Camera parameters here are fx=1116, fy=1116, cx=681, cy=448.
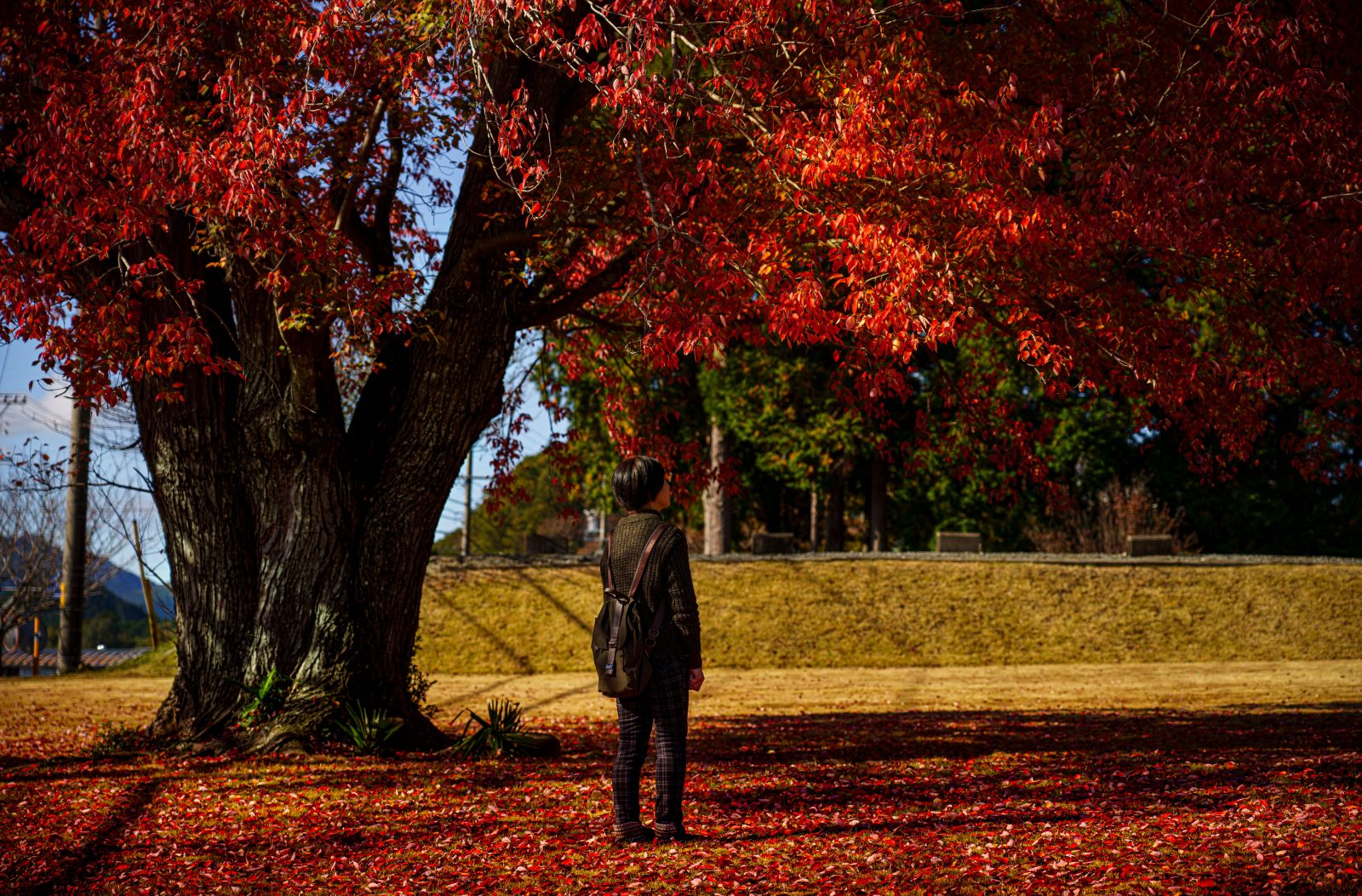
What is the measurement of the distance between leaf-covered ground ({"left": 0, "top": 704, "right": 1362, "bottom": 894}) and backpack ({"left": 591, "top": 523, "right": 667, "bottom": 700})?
819 millimetres

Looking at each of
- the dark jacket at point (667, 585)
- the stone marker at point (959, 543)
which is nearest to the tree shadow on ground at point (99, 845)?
the dark jacket at point (667, 585)

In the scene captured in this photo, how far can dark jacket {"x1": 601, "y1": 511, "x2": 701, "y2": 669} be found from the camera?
5.05 meters

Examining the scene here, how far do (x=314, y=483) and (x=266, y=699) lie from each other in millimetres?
1615

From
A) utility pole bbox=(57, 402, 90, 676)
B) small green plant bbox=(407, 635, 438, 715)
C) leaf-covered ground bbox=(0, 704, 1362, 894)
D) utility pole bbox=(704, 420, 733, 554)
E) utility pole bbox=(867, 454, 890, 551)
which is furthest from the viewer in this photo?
utility pole bbox=(867, 454, 890, 551)

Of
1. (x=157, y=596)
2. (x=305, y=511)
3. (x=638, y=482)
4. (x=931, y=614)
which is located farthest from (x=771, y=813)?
(x=931, y=614)

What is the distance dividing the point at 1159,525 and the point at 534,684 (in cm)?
1549

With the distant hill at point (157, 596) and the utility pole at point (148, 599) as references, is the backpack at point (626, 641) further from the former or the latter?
the utility pole at point (148, 599)

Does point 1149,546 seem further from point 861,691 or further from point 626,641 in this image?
point 626,641

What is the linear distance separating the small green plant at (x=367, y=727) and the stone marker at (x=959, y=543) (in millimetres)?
14413

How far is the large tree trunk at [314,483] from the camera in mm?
8336

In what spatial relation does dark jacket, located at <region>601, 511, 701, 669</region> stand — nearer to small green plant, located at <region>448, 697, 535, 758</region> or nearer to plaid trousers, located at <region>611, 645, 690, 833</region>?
plaid trousers, located at <region>611, 645, 690, 833</region>

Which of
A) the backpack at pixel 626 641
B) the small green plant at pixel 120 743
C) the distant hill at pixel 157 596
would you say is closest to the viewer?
the backpack at pixel 626 641

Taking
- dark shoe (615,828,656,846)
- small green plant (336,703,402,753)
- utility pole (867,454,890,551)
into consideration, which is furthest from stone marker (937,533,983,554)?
dark shoe (615,828,656,846)

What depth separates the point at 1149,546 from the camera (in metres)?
20.2
